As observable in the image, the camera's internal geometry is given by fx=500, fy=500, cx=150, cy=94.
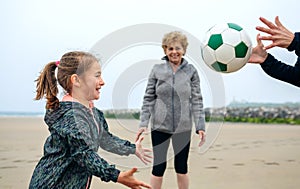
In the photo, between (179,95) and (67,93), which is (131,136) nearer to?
(179,95)

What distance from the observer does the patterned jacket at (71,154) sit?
2.75m

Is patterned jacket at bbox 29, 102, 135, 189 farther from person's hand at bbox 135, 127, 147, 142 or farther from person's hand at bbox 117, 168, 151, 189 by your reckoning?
person's hand at bbox 135, 127, 147, 142

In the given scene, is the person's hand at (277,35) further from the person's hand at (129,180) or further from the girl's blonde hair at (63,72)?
the person's hand at (129,180)

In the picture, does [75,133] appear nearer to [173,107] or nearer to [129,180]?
[129,180]

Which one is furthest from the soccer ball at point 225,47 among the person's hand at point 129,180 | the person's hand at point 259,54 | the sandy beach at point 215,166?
the person's hand at point 129,180

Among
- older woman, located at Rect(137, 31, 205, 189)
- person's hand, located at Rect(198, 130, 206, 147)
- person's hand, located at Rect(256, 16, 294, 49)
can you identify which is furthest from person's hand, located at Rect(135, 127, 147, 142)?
person's hand, located at Rect(256, 16, 294, 49)

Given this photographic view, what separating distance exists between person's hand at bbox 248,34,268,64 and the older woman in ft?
3.62

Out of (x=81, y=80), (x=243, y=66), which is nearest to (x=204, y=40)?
(x=243, y=66)

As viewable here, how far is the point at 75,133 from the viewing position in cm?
A: 278

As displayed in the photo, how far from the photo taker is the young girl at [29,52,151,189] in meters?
2.76

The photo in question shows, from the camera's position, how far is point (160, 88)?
4.52 metres

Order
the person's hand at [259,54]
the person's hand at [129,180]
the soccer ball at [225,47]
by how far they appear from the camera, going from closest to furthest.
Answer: the person's hand at [129,180] < the person's hand at [259,54] < the soccer ball at [225,47]

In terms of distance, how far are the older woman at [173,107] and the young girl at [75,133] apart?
1213mm

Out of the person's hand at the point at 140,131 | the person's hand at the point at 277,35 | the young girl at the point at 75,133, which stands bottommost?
the person's hand at the point at 140,131
